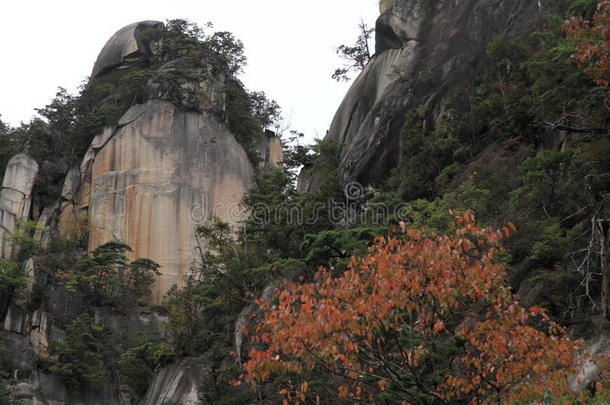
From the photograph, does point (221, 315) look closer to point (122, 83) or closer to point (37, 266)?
point (37, 266)

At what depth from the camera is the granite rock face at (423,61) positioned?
24953 millimetres

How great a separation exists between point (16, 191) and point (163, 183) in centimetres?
833

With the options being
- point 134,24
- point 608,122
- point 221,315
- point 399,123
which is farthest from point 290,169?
point 608,122

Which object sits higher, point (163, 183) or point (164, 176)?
point (164, 176)

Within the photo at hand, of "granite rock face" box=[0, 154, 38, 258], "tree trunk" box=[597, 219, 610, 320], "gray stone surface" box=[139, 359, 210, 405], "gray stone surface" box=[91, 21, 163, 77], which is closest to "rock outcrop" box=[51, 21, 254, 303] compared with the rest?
"granite rock face" box=[0, 154, 38, 258]

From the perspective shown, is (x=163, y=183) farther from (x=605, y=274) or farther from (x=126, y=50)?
(x=605, y=274)

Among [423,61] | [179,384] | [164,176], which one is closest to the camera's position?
[179,384]

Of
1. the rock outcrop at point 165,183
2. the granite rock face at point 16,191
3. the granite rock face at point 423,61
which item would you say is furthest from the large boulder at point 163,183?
the granite rock face at point 423,61

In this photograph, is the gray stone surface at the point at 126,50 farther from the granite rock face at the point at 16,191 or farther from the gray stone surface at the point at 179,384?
the gray stone surface at the point at 179,384

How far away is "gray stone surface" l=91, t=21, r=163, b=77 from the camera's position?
43000mm

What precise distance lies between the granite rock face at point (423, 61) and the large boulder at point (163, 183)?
11173 millimetres

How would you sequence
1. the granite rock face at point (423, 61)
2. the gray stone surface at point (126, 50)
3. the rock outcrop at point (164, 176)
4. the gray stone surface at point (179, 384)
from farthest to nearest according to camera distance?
the gray stone surface at point (126, 50)
the rock outcrop at point (164, 176)
the granite rock face at point (423, 61)
the gray stone surface at point (179, 384)

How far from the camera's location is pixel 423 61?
2623 cm

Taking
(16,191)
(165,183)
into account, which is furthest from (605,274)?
(16,191)
